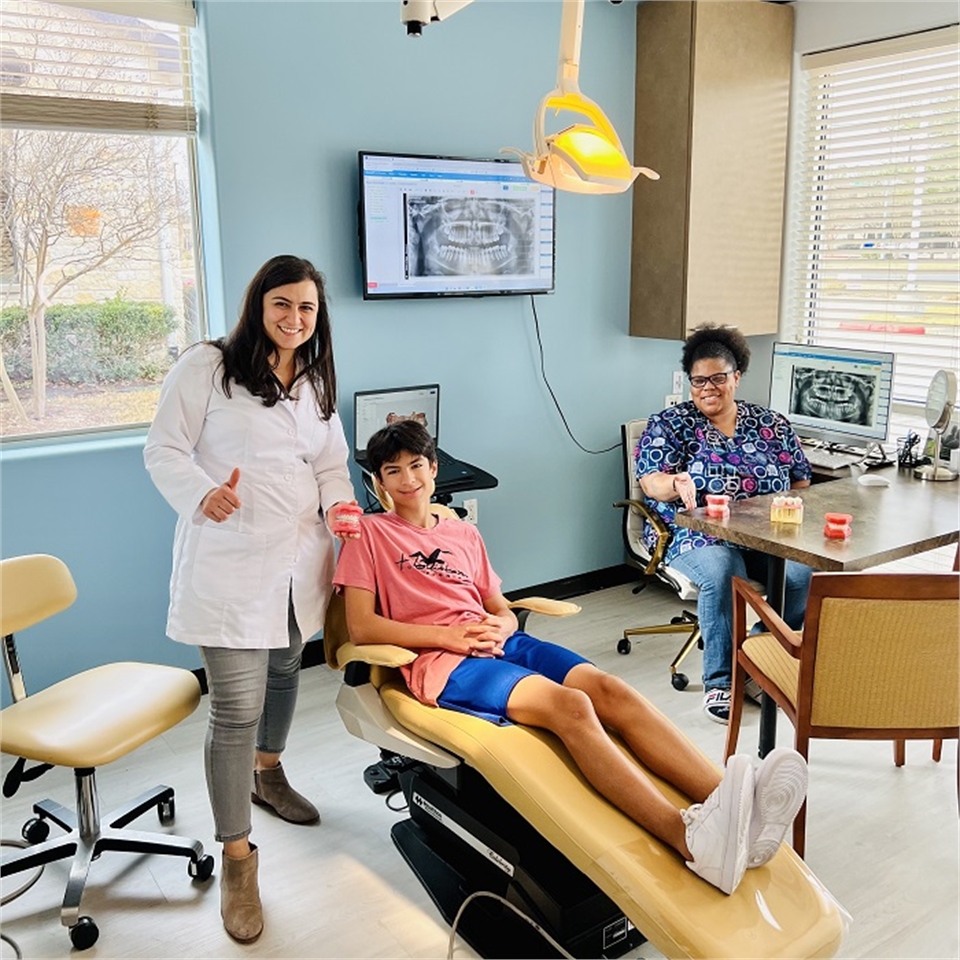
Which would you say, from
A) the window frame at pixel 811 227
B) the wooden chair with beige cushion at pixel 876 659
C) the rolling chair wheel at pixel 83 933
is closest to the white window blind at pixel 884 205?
the window frame at pixel 811 227

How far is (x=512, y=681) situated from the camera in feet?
7.15

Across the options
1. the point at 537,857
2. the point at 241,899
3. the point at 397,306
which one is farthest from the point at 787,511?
the point at 241,899

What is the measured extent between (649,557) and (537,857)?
1850 mm

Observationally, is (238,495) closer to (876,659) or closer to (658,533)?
(876,659)

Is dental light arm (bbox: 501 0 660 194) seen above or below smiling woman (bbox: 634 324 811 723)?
above

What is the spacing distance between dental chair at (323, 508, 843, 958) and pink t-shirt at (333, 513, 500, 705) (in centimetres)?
13

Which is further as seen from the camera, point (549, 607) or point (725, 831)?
point (549, 607)

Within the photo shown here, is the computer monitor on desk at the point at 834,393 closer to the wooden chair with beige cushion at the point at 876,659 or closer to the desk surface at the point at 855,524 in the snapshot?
the desk surface at the point at 855,524

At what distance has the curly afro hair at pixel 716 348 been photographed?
3322 millimetres

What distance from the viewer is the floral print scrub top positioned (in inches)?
131

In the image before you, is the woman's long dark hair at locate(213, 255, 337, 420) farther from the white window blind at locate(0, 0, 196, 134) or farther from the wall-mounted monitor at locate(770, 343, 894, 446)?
the wall-mounted monitor at locate(770, 343, 894, 446)

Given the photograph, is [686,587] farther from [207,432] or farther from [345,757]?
[207,432]

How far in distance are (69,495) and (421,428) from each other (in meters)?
1.29

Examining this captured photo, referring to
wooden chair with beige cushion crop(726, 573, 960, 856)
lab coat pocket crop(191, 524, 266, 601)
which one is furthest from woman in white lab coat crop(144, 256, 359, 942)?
wooden chair with beige cushion crop(726, 573, 960, 856)
